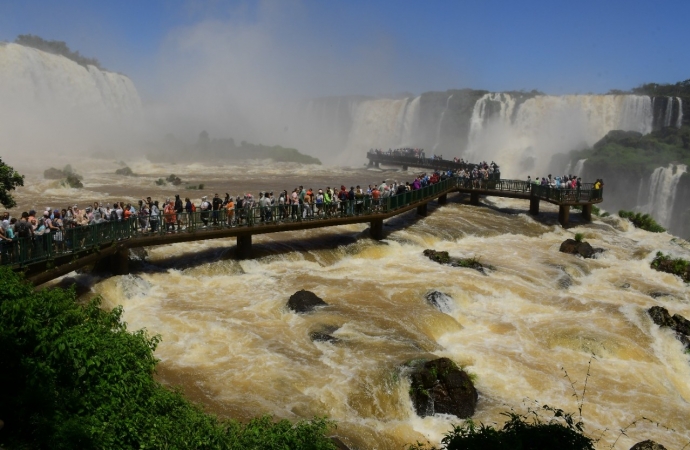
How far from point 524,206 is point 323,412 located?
25191 millimetres

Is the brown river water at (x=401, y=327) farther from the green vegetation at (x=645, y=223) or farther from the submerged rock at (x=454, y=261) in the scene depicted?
the green vegetation at (x=645, y=223)

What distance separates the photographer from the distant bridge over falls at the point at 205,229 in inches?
563

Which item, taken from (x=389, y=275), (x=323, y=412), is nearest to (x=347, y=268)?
(x=389, y=275)

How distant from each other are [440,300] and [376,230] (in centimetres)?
721

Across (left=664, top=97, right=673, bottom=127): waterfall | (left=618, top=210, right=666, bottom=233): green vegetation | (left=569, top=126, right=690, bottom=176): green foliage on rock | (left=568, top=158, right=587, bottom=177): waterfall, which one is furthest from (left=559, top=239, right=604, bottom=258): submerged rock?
(left=664, top=97, right=673, bottom=127): waterfall

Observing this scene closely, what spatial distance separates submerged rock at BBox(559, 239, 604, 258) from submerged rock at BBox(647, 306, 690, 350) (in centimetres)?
672

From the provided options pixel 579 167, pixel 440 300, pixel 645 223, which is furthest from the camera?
pixel 579 167

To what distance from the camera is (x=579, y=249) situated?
23.8m

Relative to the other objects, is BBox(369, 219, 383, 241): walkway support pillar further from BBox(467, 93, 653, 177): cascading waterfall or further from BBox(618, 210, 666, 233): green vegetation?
BBox(467, 93, 653, 177): cascading waterfall

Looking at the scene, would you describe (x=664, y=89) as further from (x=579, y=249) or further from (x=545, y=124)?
(x=579, y=249)

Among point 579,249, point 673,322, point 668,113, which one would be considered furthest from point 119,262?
point 668,113

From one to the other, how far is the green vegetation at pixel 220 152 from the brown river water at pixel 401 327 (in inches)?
1620

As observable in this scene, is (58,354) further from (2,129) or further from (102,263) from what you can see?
(2,129)

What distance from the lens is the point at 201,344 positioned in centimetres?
Answer: 1359
